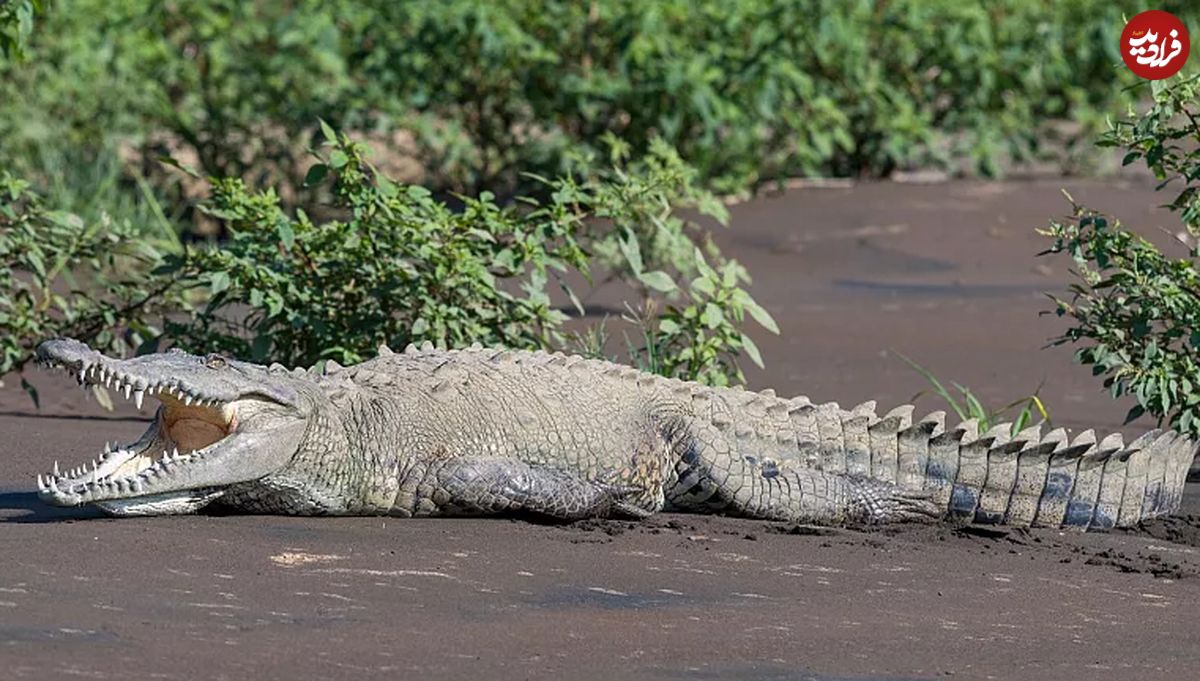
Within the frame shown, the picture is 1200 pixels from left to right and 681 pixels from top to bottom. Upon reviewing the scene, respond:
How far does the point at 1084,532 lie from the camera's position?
6.32 m

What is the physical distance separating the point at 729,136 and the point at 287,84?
306 cm

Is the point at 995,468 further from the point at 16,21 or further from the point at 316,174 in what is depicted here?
the point at 16,21

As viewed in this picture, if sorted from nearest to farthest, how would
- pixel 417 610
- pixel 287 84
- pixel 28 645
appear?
pixel 28 645
pixel 417 610
pixel 287 84

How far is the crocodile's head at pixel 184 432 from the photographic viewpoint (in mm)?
5340

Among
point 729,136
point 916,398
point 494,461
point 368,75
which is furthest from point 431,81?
point 494,461

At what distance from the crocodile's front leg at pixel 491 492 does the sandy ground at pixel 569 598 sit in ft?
0.18

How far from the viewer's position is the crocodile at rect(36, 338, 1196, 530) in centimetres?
552

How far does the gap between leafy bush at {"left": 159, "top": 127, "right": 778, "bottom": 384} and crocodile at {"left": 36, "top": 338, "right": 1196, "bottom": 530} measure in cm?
112

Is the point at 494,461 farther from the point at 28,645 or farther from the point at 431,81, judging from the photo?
the point at 431,81

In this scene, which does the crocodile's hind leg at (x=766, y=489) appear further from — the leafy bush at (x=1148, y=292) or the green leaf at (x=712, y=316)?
the green leaf at (x=712, y=316)

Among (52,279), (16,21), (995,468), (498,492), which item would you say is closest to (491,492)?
(498,492)

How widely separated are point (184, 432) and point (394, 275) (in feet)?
6.29

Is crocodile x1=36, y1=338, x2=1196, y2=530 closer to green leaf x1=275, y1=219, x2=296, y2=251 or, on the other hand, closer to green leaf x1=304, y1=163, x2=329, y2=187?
green leaf x1=275, y1=219, x2=296, y2=251

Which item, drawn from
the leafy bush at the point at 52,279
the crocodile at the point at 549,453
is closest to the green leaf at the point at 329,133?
the leafy bush at the point at 52,279
